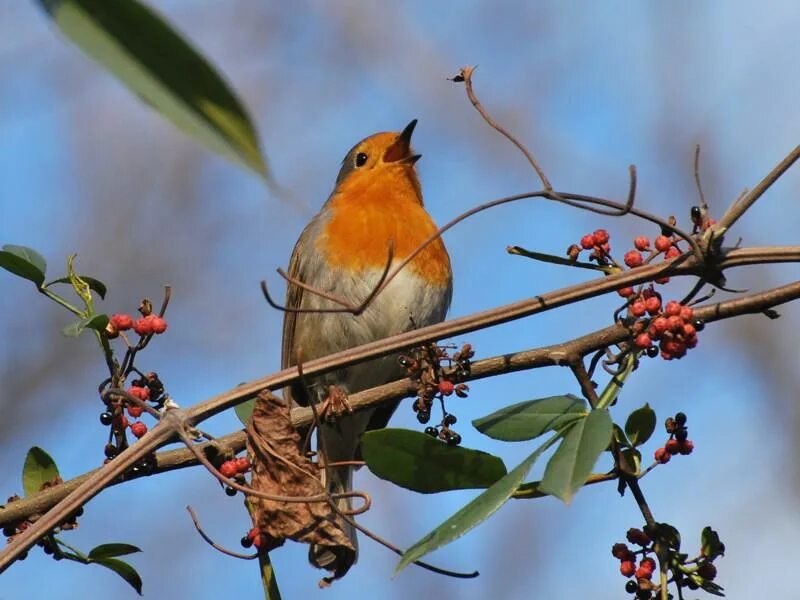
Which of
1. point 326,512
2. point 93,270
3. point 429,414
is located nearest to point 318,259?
point 429,414

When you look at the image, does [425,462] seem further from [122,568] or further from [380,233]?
[380,233]

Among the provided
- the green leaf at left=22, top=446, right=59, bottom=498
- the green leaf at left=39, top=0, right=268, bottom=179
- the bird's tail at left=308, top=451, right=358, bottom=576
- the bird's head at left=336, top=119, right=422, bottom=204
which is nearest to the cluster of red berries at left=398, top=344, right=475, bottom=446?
the bird's tail at left=308, top=451, right=358, bottom=576

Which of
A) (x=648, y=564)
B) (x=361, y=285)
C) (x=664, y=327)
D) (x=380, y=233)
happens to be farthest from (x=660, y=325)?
(x=380, y=233)

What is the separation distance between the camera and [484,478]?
1585mm

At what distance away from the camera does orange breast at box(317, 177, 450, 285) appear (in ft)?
13.9

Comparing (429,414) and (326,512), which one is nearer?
(326,512)

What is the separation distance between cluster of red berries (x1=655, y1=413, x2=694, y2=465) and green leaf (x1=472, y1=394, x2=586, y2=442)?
360 millimetres

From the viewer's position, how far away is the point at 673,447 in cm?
188

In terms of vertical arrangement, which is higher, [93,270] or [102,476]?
[93,270]

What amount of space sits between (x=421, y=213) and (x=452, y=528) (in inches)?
134

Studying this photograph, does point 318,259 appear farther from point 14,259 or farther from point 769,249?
point 769,249

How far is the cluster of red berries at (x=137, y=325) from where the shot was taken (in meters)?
2.15

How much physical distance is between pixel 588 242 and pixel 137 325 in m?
0.92

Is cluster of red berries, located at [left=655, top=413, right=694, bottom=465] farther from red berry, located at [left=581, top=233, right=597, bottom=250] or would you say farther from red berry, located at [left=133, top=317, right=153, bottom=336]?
red berry, located at [left=133, top=317, right=153, bottom=336]
